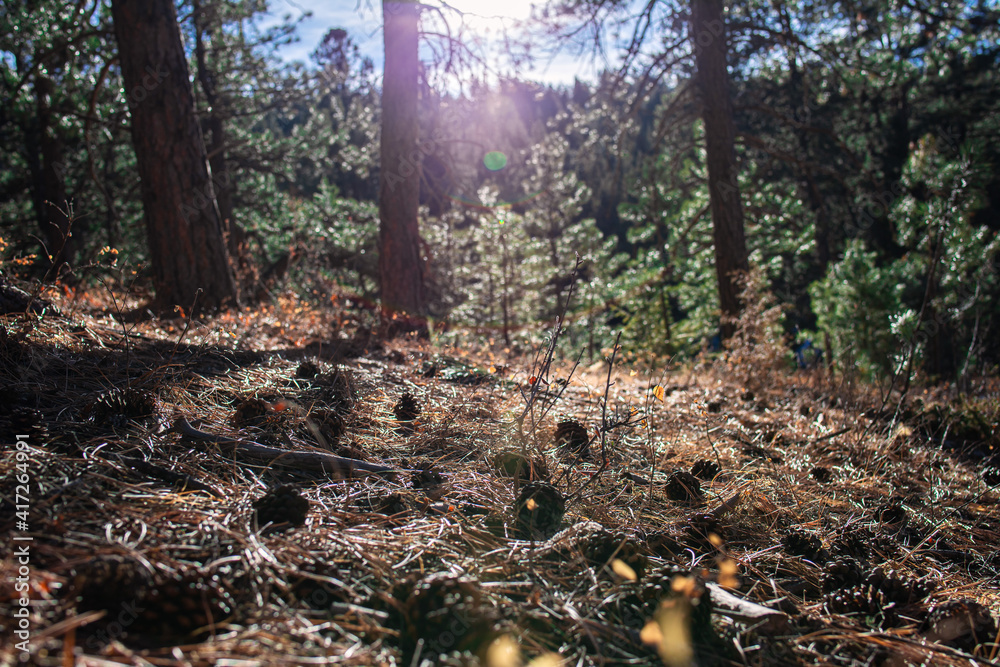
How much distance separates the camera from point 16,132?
12078mm

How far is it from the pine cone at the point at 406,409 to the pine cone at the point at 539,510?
3.02 ft

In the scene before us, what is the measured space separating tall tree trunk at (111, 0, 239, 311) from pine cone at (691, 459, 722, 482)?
155 inches

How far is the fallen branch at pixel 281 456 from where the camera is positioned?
1.80m

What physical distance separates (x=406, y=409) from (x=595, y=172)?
73.3 ft

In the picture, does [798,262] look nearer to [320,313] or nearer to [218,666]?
[320,313]

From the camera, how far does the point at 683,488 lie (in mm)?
2014

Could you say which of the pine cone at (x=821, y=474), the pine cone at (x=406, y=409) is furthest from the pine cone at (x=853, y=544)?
the pine cone at (x=406, y=409)

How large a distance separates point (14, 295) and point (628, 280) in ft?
47.3

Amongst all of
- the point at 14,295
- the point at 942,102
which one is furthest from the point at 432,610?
the point at 942,102

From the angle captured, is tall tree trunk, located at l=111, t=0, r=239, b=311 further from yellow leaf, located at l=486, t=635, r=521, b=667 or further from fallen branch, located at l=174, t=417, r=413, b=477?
yellow leaf, located at l=486, t=635, r=521, b=667

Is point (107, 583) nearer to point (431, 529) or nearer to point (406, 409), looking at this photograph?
point (431, 529)

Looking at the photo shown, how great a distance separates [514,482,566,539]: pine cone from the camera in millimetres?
1628
